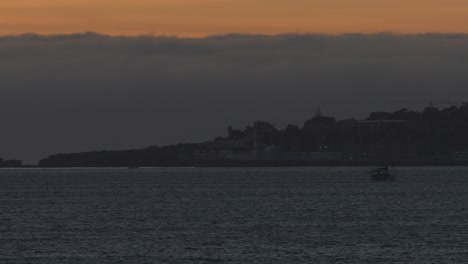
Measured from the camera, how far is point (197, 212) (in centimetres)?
11650

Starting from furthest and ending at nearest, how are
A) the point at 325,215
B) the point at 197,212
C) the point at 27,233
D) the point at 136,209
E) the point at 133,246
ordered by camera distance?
the point at 136,209 → the point at 197,212 → the point at 325,215 → the point at 27,233 → the point at 133,246

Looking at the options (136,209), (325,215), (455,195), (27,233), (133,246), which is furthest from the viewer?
(455,195)

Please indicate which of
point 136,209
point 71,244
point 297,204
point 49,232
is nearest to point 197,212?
point 136,209

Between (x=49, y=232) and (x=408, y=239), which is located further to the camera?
(x=49, y=232)

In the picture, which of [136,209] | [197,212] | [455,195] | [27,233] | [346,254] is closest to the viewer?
[346,254]

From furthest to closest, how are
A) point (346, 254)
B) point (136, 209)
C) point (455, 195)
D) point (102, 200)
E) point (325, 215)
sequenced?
point (455, 195), point (102, 200), point (136, 209), point (325, 215), point (346, 254)

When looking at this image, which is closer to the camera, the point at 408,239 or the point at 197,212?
the point at 408,239

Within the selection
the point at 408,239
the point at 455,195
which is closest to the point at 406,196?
the point at 455,195

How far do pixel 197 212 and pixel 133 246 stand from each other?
3699 cm

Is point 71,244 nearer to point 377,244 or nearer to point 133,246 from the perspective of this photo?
point 133,246

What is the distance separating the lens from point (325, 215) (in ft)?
358

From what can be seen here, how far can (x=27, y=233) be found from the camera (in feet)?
297

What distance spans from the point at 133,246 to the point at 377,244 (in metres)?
15.4

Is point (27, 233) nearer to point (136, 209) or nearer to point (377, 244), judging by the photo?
point (377, 244)
